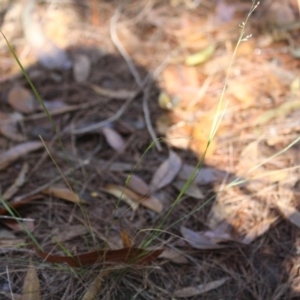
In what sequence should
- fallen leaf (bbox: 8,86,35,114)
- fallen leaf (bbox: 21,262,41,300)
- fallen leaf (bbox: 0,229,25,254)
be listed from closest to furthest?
fallen leaf (bbox: 21,262,41,300) → fallen leaf (bbox: 0,229,25,254) → fallen leaf (bbox: 8,86,35,114)

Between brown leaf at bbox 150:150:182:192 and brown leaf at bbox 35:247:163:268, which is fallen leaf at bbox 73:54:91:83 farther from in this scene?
brown leaf at bbox 35:247:163:268

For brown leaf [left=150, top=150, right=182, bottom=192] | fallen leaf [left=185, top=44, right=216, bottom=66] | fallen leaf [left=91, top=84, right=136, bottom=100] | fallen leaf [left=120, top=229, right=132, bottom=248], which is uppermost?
fallen leaf [left=185, top=44, right=216, bottom=66]

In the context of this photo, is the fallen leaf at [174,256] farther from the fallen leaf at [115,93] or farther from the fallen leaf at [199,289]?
the fallen leaf at [115,93]

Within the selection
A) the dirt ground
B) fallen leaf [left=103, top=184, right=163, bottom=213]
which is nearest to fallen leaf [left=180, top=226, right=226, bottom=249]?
the dirt ground

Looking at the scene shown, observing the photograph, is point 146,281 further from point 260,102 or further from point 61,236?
point 260,102

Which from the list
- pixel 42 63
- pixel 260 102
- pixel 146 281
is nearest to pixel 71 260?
pixel 146 281

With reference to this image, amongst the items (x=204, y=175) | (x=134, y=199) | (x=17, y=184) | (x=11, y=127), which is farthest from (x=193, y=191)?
(x=11, y=127)
